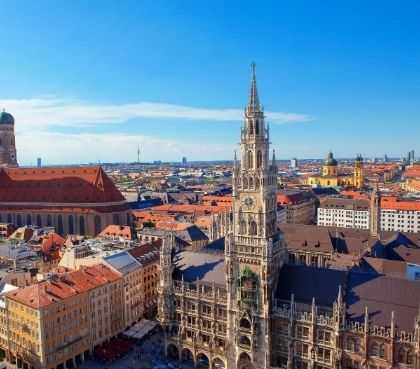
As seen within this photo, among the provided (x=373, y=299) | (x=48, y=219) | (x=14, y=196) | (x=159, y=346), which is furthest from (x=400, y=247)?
(x=14, y=196)

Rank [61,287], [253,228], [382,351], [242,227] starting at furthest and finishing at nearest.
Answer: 1. [61,287]
2. [242,227]
3. [253,228]
4. [382,351]

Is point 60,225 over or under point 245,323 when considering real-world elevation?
over

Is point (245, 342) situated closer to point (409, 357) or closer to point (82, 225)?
point (409, 357)

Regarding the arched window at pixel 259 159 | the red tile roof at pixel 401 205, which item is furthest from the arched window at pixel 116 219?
the red tile roof at pixel 401 205

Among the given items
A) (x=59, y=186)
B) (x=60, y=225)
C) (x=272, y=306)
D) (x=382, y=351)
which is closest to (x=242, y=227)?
(x=272, y=306)

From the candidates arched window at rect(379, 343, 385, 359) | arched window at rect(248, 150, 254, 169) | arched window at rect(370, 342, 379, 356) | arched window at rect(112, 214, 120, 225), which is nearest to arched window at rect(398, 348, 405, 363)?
arched window at rect(379, 343, 385, 359)

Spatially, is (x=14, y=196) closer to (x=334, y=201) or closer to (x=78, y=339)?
(x=78, y=339)

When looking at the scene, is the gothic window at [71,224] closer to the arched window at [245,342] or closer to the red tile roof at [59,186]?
the red tile roof at [59,186]
